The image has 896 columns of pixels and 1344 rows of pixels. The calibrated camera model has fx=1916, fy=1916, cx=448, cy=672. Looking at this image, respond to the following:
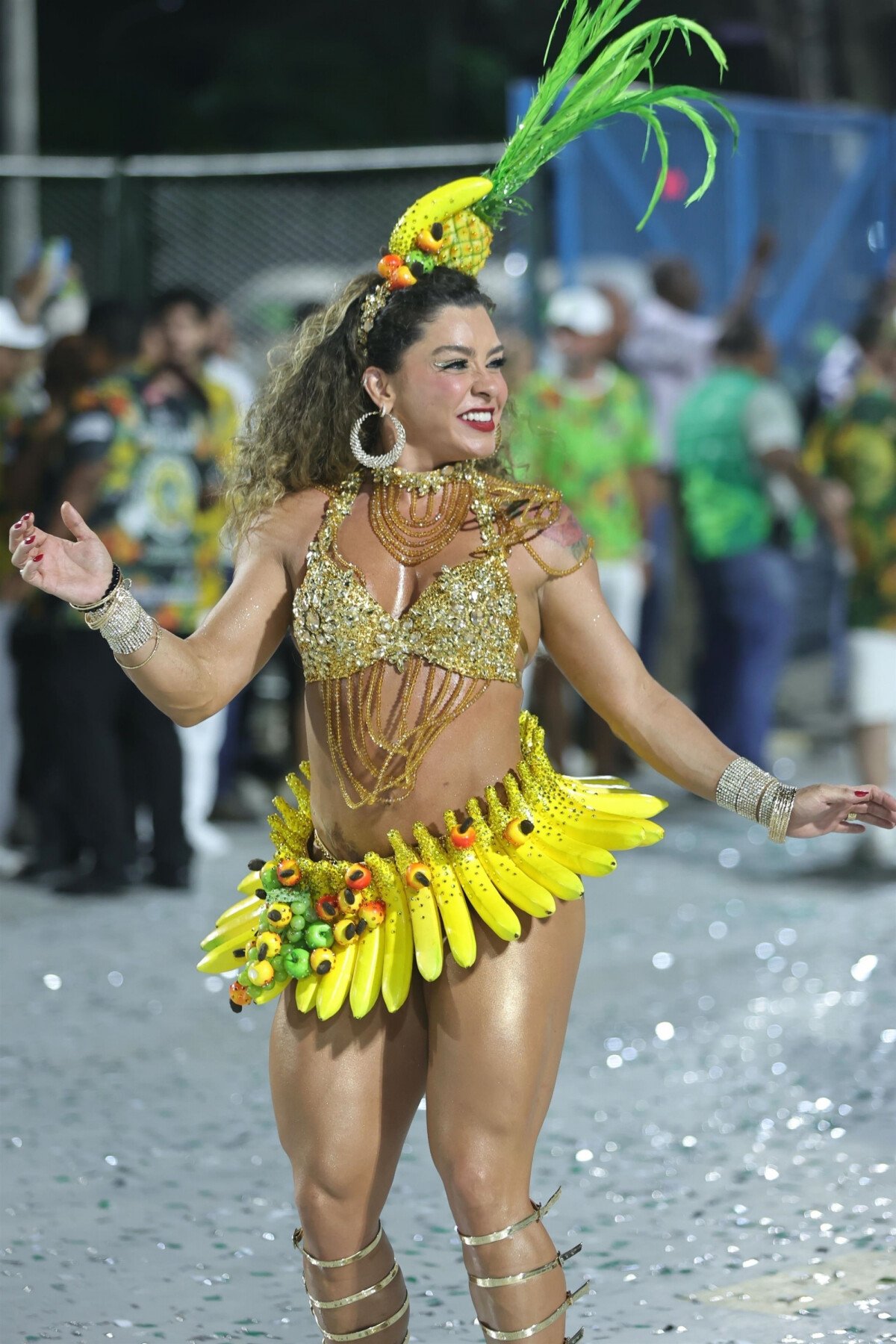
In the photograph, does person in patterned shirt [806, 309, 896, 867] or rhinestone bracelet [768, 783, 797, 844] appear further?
person in patterned shirt [806, 309, 896, 867]

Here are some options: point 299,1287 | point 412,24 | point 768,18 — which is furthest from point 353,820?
point 412,24

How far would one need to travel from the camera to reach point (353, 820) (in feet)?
10.1

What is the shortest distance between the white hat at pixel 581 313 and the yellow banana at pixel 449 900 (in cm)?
572

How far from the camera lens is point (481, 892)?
296 cm

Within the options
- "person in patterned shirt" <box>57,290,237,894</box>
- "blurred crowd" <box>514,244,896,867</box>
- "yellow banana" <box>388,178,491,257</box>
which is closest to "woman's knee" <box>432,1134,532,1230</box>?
"yellow banana" <box>388,178,491,257</box>

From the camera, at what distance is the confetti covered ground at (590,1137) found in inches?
145

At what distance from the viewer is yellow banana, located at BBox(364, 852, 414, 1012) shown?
9.61 ft

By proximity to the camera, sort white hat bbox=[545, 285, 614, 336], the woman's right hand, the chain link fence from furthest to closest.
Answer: the chain link fence < white hat bbox=[545, 285, 614, 336] < the woman's right hand

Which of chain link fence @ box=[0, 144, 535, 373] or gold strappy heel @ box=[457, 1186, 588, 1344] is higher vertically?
chain link fence @ box=[0, 144, 535, 373]

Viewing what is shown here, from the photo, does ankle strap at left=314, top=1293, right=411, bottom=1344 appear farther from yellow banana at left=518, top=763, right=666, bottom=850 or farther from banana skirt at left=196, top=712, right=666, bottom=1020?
yellow banana at left=518, top=763, right=666, bottom=850

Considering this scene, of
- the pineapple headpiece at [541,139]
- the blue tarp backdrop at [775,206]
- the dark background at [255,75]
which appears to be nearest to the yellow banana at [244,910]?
the pineapple headpiece at [541,139]

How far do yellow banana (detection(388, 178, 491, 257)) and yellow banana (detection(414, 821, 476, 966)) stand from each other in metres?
0.98

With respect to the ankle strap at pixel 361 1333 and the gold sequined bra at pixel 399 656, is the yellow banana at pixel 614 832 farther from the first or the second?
the ankle strap at pixel 361 1333

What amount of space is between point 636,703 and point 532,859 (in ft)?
1.01
